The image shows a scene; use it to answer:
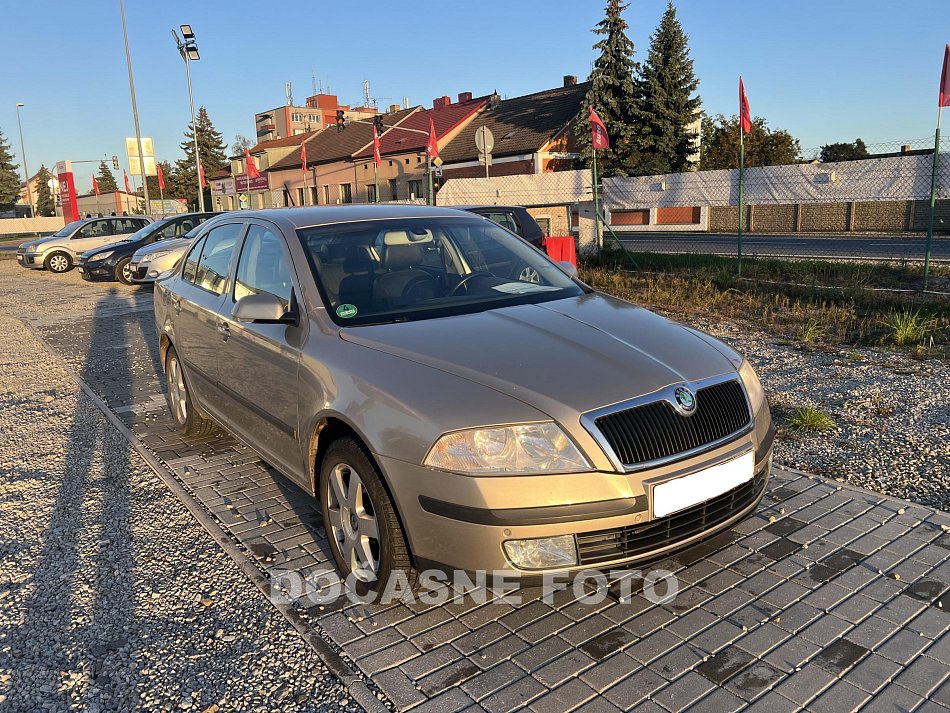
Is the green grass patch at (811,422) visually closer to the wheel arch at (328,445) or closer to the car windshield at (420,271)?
the car windshield at (420,271)

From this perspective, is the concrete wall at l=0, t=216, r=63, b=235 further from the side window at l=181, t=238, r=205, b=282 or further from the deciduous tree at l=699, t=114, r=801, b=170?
the side window at l=181, t=238, r=205, b=282

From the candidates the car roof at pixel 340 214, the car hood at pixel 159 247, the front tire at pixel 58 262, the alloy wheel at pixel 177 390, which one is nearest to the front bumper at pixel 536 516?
the car roof at pixel 340 214

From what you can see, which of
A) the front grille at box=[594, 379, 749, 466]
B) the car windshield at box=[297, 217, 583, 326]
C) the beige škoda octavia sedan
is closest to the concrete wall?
the car windshield at box=[297, 217, 583, 326]

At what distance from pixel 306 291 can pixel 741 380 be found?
6.78 ft

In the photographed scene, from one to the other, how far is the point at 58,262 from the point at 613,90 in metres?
29.9

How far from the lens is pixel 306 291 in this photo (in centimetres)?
365

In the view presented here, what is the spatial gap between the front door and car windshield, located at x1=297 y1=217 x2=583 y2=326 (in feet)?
0.72

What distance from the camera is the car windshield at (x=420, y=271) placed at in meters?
3.64

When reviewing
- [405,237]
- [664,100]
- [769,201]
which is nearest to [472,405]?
[405,237]

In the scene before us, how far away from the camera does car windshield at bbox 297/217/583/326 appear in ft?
11.9

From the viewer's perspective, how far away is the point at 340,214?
437cm

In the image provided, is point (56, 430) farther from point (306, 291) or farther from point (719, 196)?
point (719, 196)

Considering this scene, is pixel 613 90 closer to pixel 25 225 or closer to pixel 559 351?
pixel 559 351

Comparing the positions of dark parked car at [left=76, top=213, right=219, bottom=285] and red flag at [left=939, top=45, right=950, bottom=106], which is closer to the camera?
red flag at [left=939, top=45, right=950, bottom=106]
